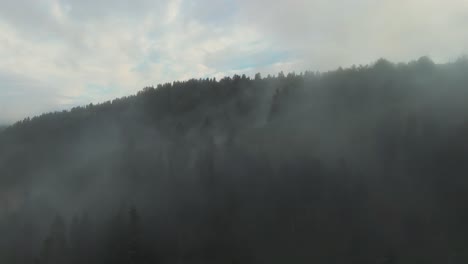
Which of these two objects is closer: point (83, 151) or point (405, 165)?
point (405, 165)

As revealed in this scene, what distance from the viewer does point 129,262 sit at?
78000 mm

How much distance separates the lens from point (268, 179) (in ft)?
380

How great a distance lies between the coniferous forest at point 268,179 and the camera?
9144cm

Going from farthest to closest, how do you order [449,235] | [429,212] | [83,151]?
[83,151] → [429,212] → [449,235]

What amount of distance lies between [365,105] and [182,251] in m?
70.9

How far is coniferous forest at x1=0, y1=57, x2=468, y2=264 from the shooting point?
9144 cm

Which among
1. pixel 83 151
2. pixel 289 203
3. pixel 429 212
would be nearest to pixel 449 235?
pixel 429 212

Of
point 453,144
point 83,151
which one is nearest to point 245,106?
point 83,151

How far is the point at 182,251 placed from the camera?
317 feet

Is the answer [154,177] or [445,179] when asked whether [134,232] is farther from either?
[445,179]

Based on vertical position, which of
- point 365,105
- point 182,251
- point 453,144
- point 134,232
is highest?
point 365,105

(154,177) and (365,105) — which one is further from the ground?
(365,105)

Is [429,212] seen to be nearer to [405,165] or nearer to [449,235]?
[449,235]

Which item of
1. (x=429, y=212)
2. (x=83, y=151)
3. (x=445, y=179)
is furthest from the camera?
(x=83, y=151)
